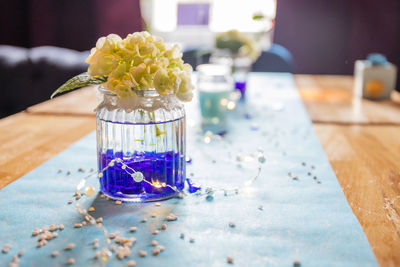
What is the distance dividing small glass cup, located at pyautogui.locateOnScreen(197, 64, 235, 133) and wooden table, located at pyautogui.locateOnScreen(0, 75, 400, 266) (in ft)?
1.02

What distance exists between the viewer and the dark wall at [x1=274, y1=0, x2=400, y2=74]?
374 cm

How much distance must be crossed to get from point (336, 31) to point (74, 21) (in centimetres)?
231

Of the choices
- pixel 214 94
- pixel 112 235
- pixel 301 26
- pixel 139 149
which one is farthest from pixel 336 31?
pixel 112 235

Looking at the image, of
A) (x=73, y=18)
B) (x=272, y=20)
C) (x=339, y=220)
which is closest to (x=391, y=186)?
(x=339, y=220)

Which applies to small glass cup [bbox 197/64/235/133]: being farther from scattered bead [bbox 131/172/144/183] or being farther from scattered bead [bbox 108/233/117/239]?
scattered bead [bbox 108/233/117/239]

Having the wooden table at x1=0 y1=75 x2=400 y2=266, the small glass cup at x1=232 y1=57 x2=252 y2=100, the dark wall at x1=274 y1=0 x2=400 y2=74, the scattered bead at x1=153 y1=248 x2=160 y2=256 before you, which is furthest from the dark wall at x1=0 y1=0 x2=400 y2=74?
the scattered bead at x1=153 y1=248 x2=160 y2=256

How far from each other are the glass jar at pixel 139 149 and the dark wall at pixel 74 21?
3.27m

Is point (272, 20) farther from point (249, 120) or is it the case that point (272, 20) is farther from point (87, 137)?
point (87, 137)

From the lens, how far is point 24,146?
116 centimetres

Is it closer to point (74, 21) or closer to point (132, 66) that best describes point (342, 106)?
point (132, 66)

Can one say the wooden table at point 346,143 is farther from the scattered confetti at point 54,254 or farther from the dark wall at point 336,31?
the dark wall at point 336,31

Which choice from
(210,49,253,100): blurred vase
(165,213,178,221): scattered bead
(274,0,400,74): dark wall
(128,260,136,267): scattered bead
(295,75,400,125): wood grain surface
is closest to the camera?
(128,260,136,267): scattered bead

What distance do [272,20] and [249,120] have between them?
263 cm

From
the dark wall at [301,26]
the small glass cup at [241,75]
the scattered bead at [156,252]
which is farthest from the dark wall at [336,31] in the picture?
the scattered bead at [156,252]
